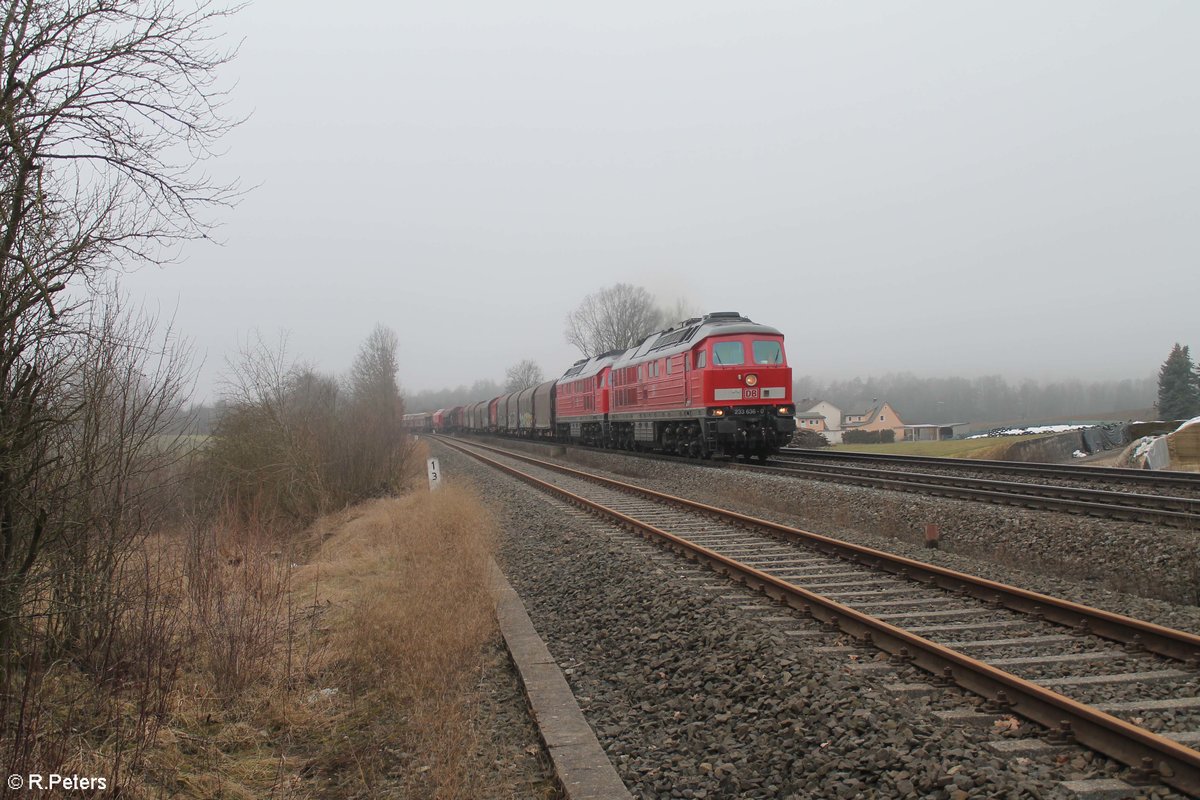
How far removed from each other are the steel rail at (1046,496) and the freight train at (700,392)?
290 cm

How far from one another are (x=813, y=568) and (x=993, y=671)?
376cm

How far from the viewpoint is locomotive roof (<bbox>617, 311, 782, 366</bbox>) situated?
1881cm

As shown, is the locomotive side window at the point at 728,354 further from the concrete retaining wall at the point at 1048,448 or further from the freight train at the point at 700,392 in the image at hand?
the concrete retaining wall at the point at 1048,448

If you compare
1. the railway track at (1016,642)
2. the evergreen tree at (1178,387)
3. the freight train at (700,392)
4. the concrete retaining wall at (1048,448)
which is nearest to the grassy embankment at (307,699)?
the railway track at (1016,642)

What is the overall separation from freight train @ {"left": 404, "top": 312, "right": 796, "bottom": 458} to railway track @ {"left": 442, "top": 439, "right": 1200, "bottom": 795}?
9067 millimetres

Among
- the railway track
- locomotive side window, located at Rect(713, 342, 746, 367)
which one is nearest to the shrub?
locomotive side window, located at Rect(713, 342, 746, 367)

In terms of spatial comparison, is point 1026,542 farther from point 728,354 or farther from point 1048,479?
point 728,354

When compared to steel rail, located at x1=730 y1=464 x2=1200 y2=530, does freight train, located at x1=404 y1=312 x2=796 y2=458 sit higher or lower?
higher

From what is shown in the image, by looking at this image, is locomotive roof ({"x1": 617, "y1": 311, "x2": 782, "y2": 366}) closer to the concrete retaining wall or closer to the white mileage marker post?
the white mileage marker post

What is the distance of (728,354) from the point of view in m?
18.6

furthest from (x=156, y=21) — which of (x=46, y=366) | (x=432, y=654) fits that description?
(x=432, y=654)

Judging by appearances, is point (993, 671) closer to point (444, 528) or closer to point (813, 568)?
point (813, 568)

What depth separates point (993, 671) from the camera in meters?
4.44

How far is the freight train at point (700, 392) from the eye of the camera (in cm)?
1847
